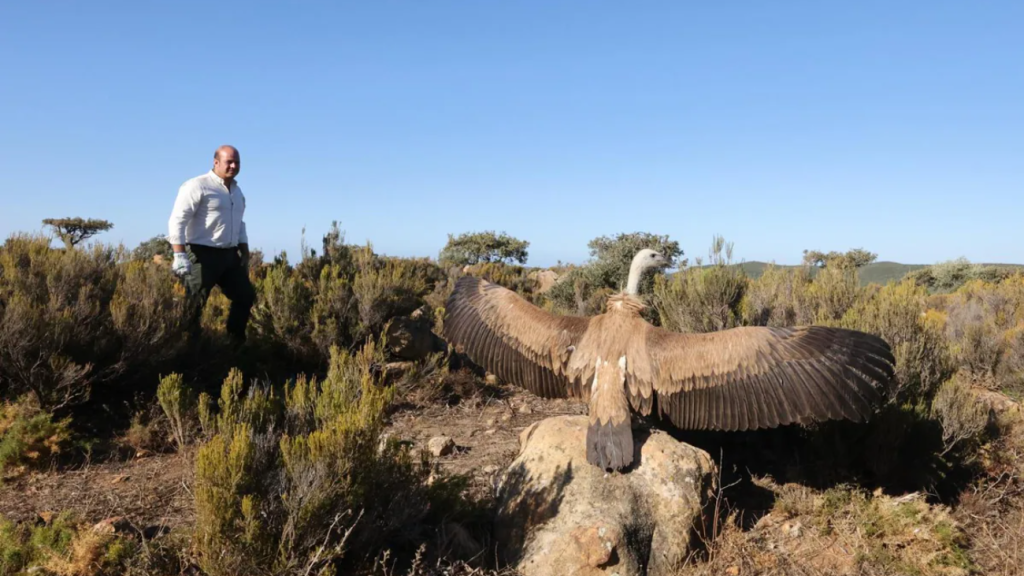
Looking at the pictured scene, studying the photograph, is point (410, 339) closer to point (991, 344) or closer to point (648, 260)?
point (648, 260)

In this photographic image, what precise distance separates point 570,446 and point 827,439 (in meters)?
2.32

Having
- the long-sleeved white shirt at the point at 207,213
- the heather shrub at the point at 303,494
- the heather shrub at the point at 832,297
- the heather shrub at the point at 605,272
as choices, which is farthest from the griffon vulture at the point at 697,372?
the heather shrub at the point at 605,272

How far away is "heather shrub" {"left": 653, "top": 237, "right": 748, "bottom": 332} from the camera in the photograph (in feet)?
20.2

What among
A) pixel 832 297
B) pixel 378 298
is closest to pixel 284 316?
pixel 378 298

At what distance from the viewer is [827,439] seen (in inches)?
192

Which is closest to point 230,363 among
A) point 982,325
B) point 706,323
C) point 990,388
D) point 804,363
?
point 706,323

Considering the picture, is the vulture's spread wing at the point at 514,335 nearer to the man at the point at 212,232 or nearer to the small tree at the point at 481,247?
the man at the point at 212,232

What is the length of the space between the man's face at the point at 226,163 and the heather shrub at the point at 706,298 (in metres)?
4.40

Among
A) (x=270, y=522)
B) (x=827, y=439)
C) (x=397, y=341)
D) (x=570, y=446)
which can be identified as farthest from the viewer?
(x=397, y=341)

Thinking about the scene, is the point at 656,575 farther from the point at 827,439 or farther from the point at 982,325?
the point at 982,325

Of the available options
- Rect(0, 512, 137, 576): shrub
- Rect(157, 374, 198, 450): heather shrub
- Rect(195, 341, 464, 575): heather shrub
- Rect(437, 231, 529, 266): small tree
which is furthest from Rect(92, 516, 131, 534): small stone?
Rect(437, 231, 529, 266): small tree

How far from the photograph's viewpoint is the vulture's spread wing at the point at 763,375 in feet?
12.4

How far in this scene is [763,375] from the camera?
3891 mm

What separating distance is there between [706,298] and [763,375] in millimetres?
2388
